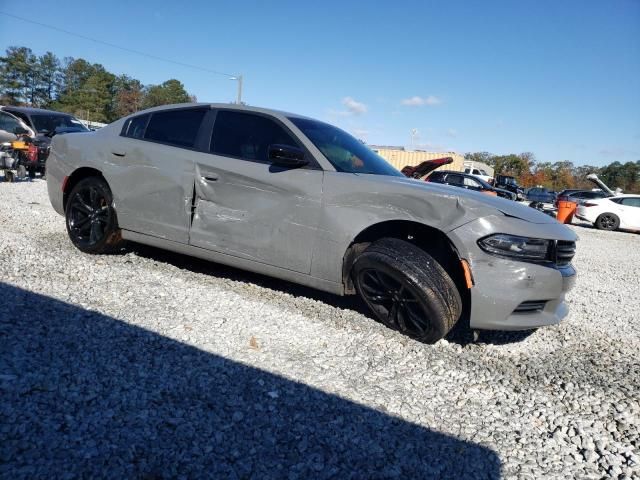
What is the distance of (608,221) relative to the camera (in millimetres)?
15945

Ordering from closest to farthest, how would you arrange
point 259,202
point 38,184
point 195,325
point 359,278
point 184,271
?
point 195,325
point 359,278
point 259,202
point 184,271
point 38,184

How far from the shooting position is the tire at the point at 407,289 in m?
2.81

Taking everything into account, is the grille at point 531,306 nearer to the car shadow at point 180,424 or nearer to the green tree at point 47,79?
the car shadow at point 180,424

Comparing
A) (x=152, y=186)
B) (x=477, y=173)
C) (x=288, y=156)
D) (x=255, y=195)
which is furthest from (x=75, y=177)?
(x=477, y=173)

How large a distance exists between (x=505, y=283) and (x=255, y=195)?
193 centimetres

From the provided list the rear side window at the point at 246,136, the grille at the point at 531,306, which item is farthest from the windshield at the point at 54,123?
the grille at the point at 531,306

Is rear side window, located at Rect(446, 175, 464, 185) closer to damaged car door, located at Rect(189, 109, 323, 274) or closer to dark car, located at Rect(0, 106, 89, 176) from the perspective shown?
dark car, located at Rect(0, 106, 89, 176)

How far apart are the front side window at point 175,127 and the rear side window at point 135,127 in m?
0.06

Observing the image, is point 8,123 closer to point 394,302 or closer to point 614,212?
point 394,302

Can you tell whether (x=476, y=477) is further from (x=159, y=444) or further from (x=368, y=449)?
(x=159, y=444)

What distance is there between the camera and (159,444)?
171cm

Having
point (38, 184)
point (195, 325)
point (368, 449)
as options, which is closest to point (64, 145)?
point (195, 325)

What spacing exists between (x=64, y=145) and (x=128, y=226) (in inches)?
51.4

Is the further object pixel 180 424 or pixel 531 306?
pixel 531 306
